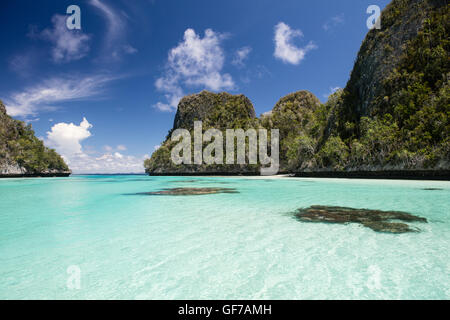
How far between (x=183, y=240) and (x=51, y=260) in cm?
248

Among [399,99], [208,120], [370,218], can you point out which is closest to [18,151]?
[208,120]

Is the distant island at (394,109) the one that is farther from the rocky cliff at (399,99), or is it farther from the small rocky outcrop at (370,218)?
the small rocky outcrop at (370,218)

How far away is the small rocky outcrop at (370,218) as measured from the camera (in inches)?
229

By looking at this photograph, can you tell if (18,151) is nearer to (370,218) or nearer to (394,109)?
(370,218)

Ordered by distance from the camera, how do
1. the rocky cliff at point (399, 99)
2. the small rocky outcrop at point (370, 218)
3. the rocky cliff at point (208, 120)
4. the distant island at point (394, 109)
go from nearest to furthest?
the small rocky outcrop at point (370, 218), the distant island at point (394, 109), the rocky cliff at point (399, 99), the rocky cliff at point (208, 120)

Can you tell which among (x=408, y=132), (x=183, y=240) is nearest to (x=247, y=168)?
(x=408, y=132)

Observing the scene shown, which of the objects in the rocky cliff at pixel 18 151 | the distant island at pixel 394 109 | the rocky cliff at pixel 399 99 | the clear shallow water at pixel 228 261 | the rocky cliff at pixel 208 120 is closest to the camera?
the clear shallow water at pixel 228 261

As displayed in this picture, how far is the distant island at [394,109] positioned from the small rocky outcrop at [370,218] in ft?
71.3

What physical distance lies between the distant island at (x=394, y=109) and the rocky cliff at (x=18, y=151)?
254 feet

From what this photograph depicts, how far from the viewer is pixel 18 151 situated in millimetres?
68562

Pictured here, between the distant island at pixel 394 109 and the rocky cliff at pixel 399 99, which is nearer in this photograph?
the distant island at pixel 394 109

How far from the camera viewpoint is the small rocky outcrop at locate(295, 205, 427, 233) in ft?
19.1

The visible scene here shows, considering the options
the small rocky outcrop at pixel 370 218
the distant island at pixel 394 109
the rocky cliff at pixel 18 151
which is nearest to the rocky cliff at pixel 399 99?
the distant island at pixel 394 109

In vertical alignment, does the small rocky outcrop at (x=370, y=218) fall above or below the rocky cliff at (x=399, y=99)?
below
